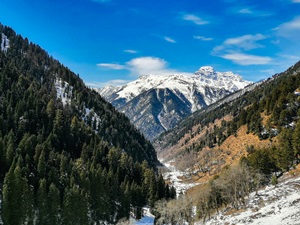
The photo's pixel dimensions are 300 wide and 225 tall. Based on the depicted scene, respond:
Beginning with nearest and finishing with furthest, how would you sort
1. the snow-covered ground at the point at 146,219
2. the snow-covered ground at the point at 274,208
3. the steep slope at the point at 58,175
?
1. the snow-covered ground at the point at 274,208
2. the steep slope at the point at 58,175
3. the snow-covered ground at the point at 146,219

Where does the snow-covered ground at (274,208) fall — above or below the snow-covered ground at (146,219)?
above

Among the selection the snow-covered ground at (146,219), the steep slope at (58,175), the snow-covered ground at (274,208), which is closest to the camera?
the snow-covered ground at (274,208)

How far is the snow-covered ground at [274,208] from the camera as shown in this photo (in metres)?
67.7

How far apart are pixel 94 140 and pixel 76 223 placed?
91.2 m

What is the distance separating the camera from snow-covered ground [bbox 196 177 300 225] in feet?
222

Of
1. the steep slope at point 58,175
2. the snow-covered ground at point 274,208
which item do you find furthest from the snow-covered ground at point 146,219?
the snow-covered ground at point 274,208

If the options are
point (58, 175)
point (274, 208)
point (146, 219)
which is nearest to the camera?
point (274, 208)

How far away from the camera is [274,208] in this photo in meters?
79.9

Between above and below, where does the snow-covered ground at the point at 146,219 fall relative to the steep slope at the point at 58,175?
below

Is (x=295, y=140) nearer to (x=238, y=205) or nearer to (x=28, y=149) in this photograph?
(x=238, y=205)

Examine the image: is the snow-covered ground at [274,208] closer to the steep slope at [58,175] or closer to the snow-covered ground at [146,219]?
the snow-covered ground at [146,219]

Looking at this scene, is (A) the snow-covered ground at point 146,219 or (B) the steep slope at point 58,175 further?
(A) the snow-covered ground at point 146,219

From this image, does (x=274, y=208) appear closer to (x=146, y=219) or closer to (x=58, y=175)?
(x=146, y=219)

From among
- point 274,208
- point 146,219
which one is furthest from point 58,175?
point 274,208
